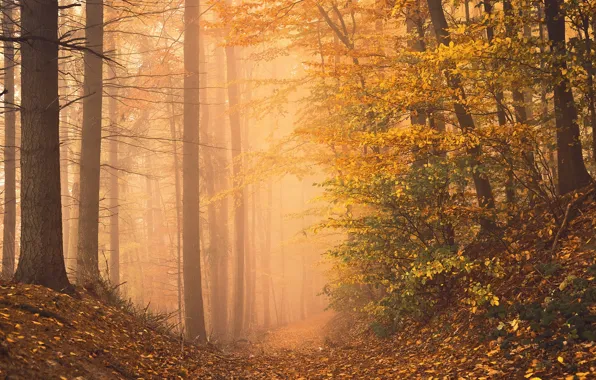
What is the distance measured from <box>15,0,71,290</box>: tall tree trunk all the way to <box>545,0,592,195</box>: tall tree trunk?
759 centimetres

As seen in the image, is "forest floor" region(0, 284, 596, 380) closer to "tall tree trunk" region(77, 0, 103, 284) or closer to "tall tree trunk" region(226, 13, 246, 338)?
"tall tree trunk" region(77, 0, 103, 284)

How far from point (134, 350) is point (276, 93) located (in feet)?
37.4

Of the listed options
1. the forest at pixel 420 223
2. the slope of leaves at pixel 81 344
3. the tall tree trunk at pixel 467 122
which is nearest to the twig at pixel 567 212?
the forest at pixel 420 223

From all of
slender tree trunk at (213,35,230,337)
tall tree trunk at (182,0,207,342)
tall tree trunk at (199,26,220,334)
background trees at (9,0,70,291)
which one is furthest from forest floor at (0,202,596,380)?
tall tree trunk at (199,26,220,334)

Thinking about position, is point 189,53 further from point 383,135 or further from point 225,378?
point 225,378

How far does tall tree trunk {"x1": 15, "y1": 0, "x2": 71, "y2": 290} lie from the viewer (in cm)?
724

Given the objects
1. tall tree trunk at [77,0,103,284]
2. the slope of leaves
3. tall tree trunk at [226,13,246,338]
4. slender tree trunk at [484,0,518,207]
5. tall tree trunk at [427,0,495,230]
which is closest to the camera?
the slope of leaves

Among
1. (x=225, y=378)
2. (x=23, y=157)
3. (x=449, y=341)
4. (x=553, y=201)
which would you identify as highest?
(x=23, y=157)

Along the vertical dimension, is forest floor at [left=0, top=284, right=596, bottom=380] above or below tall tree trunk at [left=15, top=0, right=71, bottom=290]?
below

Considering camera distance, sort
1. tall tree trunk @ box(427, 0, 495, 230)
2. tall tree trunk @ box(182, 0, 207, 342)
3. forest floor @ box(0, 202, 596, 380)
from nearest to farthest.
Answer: forest floor @ box(0, 202, 596, 380) → tall tree trunk @ box(427, 0, 495, 230) → tall tree trunk @ box(182, 0, 207, 342)

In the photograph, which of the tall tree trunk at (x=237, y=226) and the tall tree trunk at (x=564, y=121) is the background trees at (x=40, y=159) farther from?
the tall tree trunk at (x=237, y=226)

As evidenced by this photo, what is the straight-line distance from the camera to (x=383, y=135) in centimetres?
778

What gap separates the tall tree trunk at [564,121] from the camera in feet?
23.9

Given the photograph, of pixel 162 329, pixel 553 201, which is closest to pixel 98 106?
pixel 162 329
